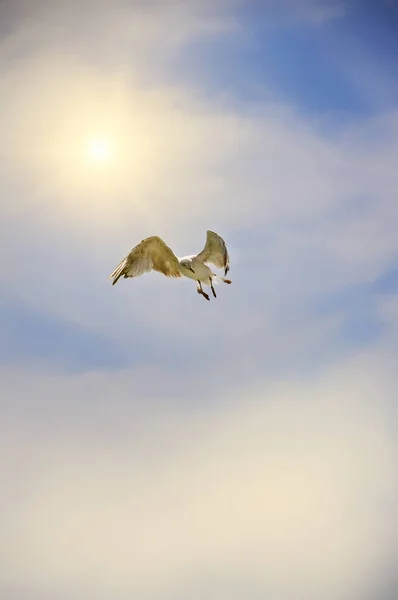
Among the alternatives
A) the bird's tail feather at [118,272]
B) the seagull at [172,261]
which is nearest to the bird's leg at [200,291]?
the seagull at [172,261]

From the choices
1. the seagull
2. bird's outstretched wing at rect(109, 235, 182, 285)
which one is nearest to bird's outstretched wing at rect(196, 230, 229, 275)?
the seagull

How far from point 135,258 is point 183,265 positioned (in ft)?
5.48

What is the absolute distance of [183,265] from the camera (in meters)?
21.4

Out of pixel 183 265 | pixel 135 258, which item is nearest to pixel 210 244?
pixel 183 265

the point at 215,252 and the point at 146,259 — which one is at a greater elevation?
the point at 146,259

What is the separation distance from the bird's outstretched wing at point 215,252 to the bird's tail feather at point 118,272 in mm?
2599

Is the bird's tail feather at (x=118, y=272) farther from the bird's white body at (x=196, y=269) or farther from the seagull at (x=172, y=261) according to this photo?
the bird's white body at (x=196, y=269)

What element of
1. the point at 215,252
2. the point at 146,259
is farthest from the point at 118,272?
the point at 215,252

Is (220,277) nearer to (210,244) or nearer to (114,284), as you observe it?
(210,244)

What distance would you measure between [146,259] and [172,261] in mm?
911

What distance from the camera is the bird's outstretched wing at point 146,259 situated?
21094 mm

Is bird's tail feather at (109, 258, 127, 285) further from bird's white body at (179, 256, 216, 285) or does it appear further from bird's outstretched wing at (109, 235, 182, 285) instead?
bird's white body at (179, 256, 216, 285)

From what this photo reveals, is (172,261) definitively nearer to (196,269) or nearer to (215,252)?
(196,269)

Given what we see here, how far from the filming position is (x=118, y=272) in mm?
21000
